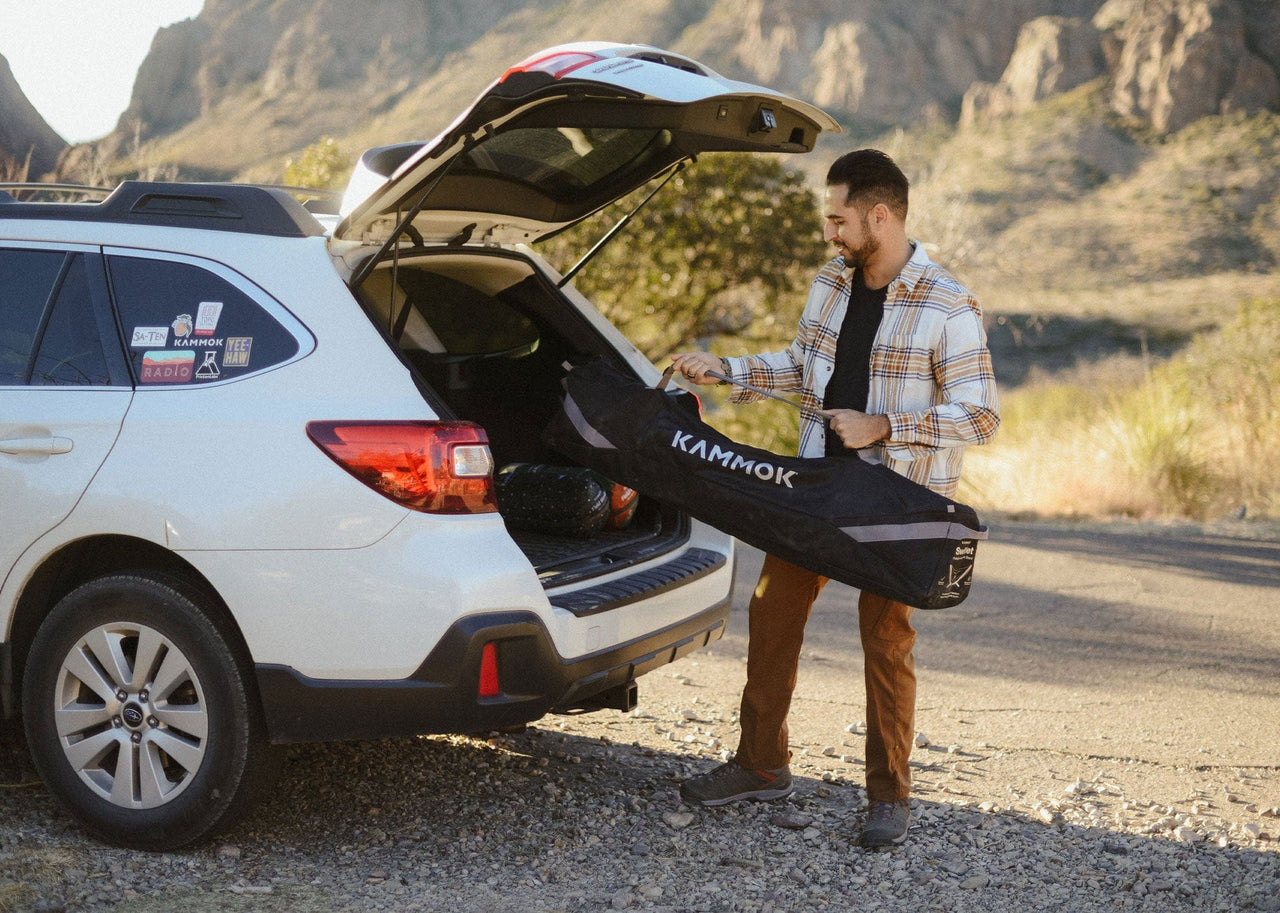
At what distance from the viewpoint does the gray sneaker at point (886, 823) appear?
3846mm

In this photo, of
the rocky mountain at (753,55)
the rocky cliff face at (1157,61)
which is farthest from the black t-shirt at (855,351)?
the rocky cliff face at (1157,61)

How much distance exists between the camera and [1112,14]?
70.2m

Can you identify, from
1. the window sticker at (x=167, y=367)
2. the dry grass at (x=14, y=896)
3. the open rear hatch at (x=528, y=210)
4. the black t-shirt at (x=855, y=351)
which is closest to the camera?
the dry grass at (x=14, y=896)

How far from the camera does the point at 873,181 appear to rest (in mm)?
3797

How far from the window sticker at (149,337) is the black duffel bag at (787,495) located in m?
1.17

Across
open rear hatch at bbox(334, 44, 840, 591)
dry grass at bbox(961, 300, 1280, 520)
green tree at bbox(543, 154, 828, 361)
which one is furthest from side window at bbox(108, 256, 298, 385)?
green tree at bbox(543, 154, 828, 361)

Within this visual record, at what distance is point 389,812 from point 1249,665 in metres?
4.31

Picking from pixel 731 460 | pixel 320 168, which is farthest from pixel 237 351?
pixel 320 168

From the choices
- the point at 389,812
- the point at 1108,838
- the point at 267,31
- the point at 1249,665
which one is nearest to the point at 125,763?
the point at 389,812

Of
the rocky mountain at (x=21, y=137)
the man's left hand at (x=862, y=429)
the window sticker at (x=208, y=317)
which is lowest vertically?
the man's left hand at (x=862, y=429)

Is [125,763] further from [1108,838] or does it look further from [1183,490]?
[1183,490]

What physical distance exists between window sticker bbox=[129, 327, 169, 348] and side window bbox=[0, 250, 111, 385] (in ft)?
0.39

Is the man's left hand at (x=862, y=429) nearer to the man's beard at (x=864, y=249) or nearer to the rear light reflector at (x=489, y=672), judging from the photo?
the man's beard at (x=864, y=249)

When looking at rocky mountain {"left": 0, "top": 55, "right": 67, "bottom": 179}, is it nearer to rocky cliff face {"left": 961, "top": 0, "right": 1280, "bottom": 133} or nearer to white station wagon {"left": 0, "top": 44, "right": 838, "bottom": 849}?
white station wagon {"left": 0, "top": 44, "right": 838, "bottom": 849}
